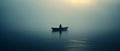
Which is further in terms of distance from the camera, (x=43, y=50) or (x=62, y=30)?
(x=62, y=30)

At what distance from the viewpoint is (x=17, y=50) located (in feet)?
64.0

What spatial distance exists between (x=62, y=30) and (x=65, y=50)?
75.0 feet

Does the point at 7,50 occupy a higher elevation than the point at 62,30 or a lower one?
lower

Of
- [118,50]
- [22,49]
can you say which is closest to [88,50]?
[118,50]

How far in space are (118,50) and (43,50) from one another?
5.57 m

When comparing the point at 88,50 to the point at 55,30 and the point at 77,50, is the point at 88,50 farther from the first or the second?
the point at 55,30

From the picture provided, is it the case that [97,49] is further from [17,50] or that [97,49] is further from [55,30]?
[55,30]

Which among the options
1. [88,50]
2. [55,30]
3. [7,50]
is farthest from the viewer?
[55,30]

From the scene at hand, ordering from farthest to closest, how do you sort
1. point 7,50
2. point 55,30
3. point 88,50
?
point 55,30 → point 88,50 → point 7,50

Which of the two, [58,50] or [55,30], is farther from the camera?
[55,30]

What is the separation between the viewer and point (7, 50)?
19203 mm

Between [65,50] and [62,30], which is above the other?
[62,30]

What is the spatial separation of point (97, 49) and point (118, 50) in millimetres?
1921

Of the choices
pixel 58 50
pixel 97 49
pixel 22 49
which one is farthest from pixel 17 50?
pixel 97 49
